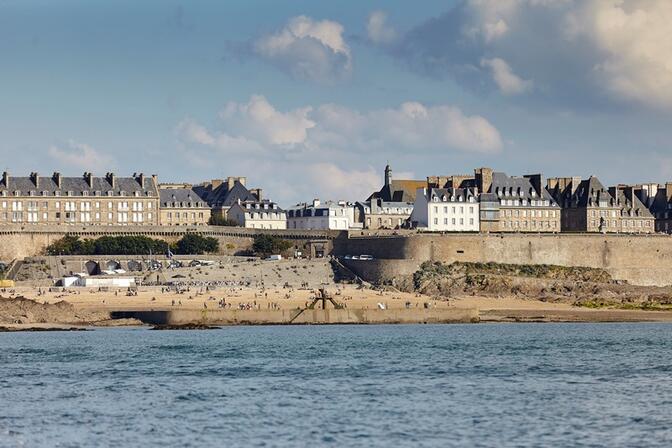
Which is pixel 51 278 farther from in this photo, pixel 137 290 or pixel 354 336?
pixel 354 336

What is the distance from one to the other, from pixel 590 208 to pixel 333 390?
72.3m

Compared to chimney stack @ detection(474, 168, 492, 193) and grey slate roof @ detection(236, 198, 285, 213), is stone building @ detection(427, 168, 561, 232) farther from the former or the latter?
grey slate roof @ detection(236, 198, 285, 213)

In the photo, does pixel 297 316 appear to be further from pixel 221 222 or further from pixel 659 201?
pixel 659 201

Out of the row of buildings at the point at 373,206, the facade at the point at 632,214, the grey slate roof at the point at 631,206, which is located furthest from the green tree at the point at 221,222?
the grey slate roof at the point at 631,206

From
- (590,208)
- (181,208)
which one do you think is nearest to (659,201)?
(590,208)

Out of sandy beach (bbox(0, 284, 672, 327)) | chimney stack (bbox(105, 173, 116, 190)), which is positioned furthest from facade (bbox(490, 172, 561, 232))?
chimney stack (bbox(105, 173, 116, 190))

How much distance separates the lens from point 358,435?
3241 centimetres

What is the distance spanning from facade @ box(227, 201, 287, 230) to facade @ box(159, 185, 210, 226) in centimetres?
227

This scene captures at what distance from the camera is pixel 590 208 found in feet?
360

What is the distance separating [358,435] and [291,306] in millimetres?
38506

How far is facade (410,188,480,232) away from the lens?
4161 inches

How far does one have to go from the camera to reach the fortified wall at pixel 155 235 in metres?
97.1

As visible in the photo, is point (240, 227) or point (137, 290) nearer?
point (137, 290)

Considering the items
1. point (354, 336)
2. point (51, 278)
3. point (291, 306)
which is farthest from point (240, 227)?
point (354, 336)
